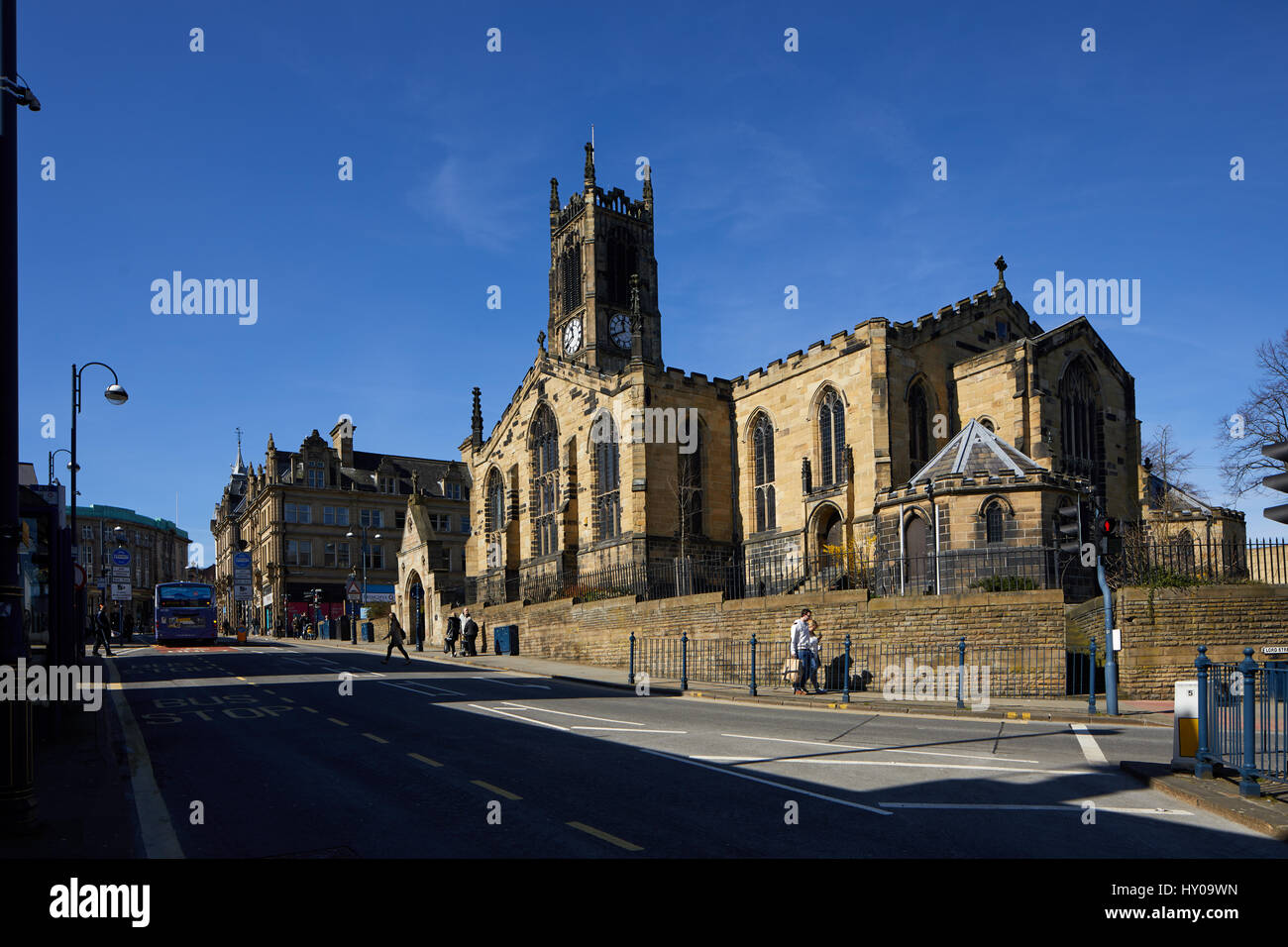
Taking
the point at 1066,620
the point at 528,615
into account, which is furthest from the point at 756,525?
the point at 1066,620

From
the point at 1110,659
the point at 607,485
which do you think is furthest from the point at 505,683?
the point at 607,485

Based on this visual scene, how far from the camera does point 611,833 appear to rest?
7590mm

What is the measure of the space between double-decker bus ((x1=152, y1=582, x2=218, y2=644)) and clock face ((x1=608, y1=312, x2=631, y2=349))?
29.6 m

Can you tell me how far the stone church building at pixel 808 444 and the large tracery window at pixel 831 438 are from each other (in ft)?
0.24

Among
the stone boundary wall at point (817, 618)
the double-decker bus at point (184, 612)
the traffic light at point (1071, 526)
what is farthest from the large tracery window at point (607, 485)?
the traffic light at point (1071, 526)

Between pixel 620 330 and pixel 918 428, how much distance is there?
33063 mm

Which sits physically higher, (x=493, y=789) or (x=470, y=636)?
(x=493, y=789)

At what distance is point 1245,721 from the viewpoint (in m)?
8.79

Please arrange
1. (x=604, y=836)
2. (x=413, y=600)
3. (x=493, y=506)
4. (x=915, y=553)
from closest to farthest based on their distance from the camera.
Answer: (x=604, y=836)
(x=915, y=553)
(x=493, y=506)
(x=413, y=600)

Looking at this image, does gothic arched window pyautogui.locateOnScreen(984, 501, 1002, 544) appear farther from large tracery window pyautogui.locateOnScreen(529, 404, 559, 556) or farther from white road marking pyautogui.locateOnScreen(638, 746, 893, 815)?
large tracery window pyautogui.locateOnScreen(529, 404, 559, 556)

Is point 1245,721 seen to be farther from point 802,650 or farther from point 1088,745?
point 802,650

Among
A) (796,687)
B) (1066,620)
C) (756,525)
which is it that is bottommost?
(796,687)
